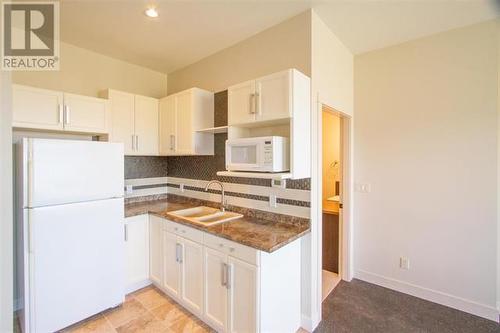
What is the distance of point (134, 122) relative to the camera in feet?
9.81

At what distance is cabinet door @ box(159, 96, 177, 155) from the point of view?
9.82 feet

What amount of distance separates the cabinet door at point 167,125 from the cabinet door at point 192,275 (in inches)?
48.8

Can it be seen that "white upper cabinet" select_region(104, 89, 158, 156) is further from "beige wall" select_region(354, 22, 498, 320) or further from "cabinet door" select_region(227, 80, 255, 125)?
"beige wall" select_region(354, 22, 498, 320)

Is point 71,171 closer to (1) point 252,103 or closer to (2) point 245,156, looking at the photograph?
(2) point 245,156

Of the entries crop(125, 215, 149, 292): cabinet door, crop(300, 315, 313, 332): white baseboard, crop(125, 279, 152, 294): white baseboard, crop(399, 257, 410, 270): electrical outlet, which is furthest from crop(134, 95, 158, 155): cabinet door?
crop(399, 257, 410, 270): electrical outlet

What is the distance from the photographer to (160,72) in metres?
3.59

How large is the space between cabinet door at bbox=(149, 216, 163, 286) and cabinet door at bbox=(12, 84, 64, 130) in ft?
4.50

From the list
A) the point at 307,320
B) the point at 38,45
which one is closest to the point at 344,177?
the point at 307,320

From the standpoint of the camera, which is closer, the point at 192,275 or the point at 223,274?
the point at 223,274

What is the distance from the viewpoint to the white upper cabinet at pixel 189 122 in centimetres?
274

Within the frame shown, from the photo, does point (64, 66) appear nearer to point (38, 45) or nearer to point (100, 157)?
point (38, 45)

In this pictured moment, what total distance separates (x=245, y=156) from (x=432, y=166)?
1.98 metres

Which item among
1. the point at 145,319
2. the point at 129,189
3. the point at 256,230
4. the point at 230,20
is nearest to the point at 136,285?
the point at 145,319

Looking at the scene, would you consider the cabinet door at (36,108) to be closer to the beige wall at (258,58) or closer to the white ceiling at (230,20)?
the white ceiling at (230,20)
